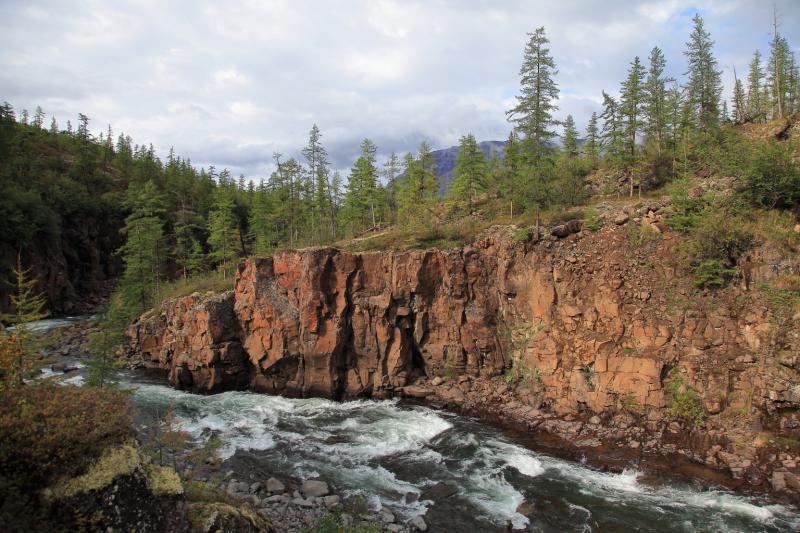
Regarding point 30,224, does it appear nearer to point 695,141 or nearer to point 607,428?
point 607,428

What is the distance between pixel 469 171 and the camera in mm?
39250

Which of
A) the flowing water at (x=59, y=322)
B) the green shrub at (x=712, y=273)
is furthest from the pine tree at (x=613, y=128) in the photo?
the flowing water at (x=59, y=322)

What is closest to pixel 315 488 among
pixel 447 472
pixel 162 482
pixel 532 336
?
pixel 447 472

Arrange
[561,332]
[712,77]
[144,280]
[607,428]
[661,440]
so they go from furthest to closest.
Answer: [144,280]
[712,77]
[561,332]
[607,428]
[661,440]

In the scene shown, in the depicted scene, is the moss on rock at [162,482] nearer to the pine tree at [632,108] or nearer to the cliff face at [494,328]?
the cliff face at [494,328]

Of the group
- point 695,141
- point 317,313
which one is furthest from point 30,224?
point 695,141

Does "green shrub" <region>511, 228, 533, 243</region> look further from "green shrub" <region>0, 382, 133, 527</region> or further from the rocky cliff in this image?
"green shrub" <region>0, 382, 133, 527</region>

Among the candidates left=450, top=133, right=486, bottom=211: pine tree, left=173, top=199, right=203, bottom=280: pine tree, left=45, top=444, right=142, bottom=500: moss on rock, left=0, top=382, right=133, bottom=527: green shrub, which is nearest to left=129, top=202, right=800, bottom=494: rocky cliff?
left=173, top=199, right=203, bottom=280: pine tree

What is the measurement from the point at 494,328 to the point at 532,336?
8.87 feet

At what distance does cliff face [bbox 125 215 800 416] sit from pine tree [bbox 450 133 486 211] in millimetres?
14592

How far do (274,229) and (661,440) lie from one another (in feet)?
145

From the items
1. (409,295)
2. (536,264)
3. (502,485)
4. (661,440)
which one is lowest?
(502,485)

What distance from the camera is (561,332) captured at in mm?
21844

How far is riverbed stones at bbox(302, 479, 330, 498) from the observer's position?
15.2 meters
